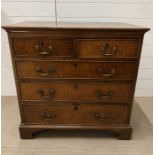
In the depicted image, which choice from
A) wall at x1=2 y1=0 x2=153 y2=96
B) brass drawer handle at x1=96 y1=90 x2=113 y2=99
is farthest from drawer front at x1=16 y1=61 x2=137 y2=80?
wall at x1=2 y1=0 x2=153 y2=96

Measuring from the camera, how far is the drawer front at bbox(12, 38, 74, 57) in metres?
1.39

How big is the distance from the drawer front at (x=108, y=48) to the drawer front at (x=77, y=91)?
235 millimetres

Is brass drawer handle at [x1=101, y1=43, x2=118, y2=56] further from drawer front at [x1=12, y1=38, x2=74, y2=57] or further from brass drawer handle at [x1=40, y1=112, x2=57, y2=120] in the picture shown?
brass drawer handle at [x1=40, y1=112, x2=57, y2=120]

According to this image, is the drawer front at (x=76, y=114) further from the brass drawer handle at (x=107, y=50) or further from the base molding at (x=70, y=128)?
the brass drawer handle at (x=107, y=50)

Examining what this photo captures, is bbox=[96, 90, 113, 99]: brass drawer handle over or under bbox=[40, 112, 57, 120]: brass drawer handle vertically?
over

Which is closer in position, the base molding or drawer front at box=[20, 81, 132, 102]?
drawer front at box=[20, 81, 132, 102]

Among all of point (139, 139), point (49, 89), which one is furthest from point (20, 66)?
point (139, 139)

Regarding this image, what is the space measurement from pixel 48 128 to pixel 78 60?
0.69 meters

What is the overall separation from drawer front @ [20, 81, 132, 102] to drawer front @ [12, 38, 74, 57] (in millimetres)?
244

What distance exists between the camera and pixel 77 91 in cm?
154

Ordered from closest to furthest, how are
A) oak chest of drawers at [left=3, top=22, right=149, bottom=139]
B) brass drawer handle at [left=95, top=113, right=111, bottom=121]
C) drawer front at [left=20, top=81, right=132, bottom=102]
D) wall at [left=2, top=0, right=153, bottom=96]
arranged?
1. oak chest of drawers at [left=3, top=22, right=149, bottom=139]
2. drawer front at [left=20, top=81, right=132, bottom=102]
3. brass drawer handle at [left=95, top=113, right=111, bottom=121]
4. wall at [left=2, top=0, right=153, bottom=96]

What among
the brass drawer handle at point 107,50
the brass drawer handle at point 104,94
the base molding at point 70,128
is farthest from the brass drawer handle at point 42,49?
the base molding at point 70,128

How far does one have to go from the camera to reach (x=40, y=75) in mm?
1489

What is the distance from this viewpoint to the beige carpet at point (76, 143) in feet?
5.16
